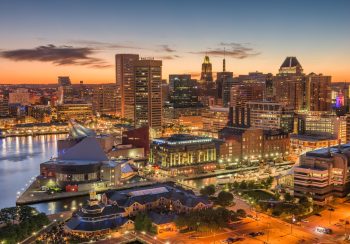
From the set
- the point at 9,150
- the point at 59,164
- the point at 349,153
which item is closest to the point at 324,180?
the point at 349,153

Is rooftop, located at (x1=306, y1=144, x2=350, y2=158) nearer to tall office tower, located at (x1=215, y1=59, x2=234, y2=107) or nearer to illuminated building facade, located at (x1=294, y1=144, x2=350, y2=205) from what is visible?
illuminated building facade, located at (x1=294, y1=144, x2=350, y2=205)

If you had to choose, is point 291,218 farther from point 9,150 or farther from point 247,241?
point 9,150

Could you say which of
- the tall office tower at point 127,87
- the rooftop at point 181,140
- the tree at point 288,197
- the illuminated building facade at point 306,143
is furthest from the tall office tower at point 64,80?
the tree at point 288,197

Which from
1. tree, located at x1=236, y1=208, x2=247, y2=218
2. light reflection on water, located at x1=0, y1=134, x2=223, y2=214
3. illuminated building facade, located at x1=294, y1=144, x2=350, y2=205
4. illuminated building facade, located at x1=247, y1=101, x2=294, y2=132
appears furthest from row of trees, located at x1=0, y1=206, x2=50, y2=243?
illuminated building facade, located at x1=247, y1=101, x2=294, y2=132

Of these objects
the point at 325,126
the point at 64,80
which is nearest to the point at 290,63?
the point at 325,126

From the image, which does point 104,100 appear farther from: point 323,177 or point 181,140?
point 323,177
